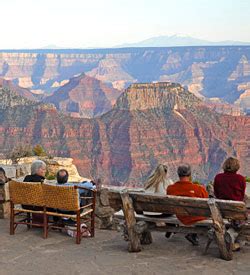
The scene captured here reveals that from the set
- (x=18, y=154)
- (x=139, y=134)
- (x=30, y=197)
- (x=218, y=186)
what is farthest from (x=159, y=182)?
(x=139, y=134)

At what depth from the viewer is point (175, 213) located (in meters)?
6.75

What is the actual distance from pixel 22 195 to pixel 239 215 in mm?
2948

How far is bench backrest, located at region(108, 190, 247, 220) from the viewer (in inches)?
247

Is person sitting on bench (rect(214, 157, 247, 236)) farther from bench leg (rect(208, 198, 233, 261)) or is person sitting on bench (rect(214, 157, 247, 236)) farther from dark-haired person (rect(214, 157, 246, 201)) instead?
bench leg (rect(208, 198, 233, 261))

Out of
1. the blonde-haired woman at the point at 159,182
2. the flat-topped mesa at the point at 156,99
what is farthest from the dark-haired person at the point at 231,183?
the flat-topped mesa at the point at 156,99

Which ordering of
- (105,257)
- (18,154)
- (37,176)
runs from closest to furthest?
(105,257) → (37,176) → (18,154)

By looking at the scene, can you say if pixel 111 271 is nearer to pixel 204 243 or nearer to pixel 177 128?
pixel 204 243

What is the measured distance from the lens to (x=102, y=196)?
27.6 ft

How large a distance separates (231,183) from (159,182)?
88cm

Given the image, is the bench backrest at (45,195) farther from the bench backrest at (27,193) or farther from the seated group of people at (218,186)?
the seated group of people at (218,186)

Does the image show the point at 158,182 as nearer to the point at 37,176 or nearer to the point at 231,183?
the point at 231,183

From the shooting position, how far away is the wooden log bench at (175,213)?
6.34m

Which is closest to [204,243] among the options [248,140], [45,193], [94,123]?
[45,193]

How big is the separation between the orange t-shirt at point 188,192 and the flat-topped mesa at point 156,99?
113 meters
